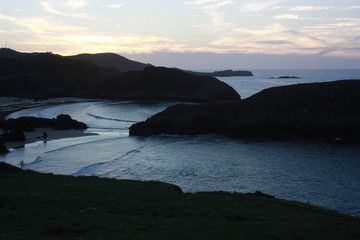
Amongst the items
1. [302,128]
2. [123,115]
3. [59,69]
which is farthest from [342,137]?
[59,69]

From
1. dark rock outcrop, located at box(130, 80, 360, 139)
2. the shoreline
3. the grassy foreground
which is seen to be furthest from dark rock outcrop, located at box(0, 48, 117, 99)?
the grassy foreground

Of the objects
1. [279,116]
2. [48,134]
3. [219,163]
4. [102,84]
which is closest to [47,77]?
[102,84]

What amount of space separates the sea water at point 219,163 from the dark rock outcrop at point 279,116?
4.16m

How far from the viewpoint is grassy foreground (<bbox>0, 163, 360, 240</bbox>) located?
14688mm

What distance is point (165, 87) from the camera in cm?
15462

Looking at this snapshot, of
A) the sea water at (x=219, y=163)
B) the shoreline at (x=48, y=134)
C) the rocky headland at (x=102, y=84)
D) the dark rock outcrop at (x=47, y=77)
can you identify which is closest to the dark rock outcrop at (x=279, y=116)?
the sea water at (x=219, y=163)

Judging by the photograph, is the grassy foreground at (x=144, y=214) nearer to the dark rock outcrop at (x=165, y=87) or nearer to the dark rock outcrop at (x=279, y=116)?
the dark rock outcrop at (x=279, y=116)

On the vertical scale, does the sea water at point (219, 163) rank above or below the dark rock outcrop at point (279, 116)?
below

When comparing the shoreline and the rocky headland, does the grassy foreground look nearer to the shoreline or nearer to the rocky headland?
the shoreline

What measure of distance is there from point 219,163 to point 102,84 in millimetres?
134801

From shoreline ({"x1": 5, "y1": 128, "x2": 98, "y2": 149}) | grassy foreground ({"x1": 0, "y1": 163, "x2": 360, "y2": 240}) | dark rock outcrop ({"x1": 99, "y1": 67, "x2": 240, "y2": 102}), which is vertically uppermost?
dark rock outcrop ({"x1": 99, "y1": 67, "x2": 240, "y2": 102})

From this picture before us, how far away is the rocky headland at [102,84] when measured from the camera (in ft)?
478

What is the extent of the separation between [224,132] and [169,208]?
40.5 metres

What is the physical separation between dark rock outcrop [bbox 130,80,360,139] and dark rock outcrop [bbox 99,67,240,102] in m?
72.6
